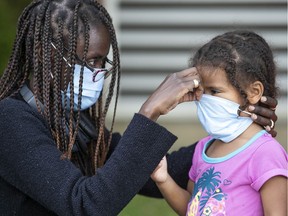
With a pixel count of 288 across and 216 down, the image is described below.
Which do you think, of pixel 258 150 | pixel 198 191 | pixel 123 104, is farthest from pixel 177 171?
pixel 123 104

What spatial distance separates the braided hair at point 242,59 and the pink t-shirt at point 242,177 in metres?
0.22

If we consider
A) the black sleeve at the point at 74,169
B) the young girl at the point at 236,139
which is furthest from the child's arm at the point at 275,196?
the black sleeve at the point at 74,169

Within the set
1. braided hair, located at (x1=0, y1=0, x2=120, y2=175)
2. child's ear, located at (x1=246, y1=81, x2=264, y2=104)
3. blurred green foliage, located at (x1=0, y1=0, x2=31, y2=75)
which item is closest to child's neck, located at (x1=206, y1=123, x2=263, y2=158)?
child's ear, located at (x1=246, y1=81, x2=264, y2=104)

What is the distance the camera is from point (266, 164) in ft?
9.95

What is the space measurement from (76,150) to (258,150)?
819mm

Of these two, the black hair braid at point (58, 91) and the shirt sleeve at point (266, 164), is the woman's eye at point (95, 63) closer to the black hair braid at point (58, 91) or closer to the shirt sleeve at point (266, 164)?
the black hair braid at point (58, 91)

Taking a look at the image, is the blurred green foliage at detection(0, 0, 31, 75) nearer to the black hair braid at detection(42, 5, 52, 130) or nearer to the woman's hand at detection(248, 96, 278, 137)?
the black hair braid at detection(42, 5, 52, 130)

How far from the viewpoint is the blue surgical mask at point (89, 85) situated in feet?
10.9

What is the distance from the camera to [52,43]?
3326mm

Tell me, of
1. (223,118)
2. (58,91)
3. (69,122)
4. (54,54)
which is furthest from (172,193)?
(54,54)

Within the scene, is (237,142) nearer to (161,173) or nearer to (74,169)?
(161,173)

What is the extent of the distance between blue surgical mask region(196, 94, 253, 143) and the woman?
0.08 meters

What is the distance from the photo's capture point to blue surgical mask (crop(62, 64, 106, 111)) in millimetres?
3322

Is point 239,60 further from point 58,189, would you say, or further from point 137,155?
point 58,189
